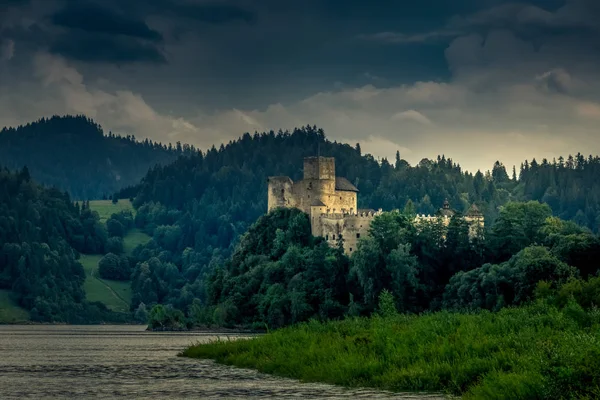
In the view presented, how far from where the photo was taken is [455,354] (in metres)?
53.2

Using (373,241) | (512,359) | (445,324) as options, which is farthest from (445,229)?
(512,359)

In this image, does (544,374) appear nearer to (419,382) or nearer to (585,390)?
(585,390)

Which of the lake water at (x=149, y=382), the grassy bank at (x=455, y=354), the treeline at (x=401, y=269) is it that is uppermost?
the treeline at (x=401, y=269)

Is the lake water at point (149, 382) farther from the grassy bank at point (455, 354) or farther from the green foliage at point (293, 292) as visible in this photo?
the green foliage at point (293, 292)

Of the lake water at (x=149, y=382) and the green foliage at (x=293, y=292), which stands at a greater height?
the green foliage at (x=293, y=292)

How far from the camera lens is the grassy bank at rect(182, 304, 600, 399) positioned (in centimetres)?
3956

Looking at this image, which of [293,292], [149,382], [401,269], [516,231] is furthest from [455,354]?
[516,231]

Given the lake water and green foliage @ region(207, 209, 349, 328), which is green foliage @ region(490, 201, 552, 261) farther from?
the lake water

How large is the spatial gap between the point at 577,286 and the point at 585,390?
53616mm

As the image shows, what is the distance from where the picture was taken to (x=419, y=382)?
52.8m

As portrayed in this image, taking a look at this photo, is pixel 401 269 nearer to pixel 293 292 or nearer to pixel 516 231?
pixel 293 292

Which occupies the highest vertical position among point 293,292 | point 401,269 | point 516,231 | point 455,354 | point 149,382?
point 516,231

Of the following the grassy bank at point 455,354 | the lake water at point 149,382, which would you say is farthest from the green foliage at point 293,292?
the grassy bank at point 455,354

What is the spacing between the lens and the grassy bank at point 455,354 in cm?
3956
